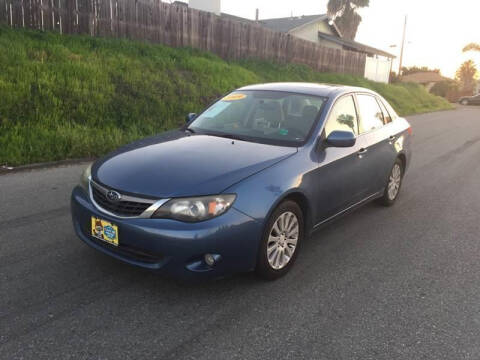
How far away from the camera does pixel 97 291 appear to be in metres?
3.15

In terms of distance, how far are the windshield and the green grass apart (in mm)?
3677

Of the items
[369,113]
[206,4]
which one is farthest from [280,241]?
[206,4]

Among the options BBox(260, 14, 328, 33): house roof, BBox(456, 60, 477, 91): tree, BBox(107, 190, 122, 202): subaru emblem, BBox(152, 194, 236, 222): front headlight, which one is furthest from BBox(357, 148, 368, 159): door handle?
BBox(456, 60, 477, 91): tree

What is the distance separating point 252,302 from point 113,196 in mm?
1268

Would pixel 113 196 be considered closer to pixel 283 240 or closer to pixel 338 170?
pixel 283 240

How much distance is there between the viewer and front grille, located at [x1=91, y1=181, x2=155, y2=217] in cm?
297

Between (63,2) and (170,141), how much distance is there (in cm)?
937

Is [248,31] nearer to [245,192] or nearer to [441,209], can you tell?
[441,209]

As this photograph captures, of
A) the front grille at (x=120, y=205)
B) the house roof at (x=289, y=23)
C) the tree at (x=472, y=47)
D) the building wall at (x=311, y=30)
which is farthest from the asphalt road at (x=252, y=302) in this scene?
the tree at (x=472, y=47)

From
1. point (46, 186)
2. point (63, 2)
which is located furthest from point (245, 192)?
point (63, 2)

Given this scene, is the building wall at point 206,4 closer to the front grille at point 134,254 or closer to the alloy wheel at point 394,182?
the alloy wheel at point 394,182

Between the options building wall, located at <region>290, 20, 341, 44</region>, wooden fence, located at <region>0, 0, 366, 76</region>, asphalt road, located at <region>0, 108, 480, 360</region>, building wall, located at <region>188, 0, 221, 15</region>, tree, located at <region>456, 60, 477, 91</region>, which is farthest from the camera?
tree, located at <region>456, 60, 477, 91</region>

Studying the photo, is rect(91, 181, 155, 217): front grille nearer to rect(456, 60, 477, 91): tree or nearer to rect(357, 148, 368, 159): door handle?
rect(357, 148, 368, 159): door handle

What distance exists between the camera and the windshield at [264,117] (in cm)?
401
